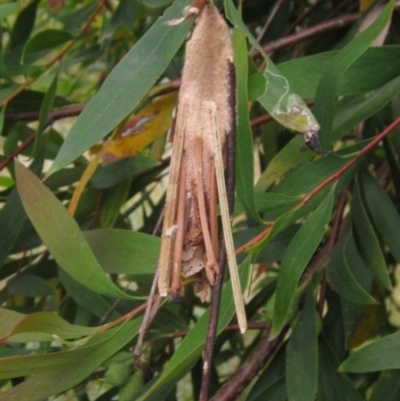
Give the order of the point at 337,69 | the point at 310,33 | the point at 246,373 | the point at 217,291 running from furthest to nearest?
1. the point at 310,33
2. the point at 246,373
3. the point at 337,69
4. the point at 217,291

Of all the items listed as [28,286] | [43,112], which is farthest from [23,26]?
[28,286]

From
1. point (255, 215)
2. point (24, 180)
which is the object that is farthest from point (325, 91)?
point (24, 180)

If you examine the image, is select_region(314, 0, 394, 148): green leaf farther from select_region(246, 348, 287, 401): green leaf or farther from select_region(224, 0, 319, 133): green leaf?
select_region(246, 348, 287, 401): green leaf

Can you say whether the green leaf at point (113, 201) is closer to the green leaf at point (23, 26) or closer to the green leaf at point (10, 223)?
the green leaf at point (10, 223)

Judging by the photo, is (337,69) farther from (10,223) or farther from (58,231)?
(10,223)

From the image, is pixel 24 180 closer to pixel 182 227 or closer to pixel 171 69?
pixel 182 227
